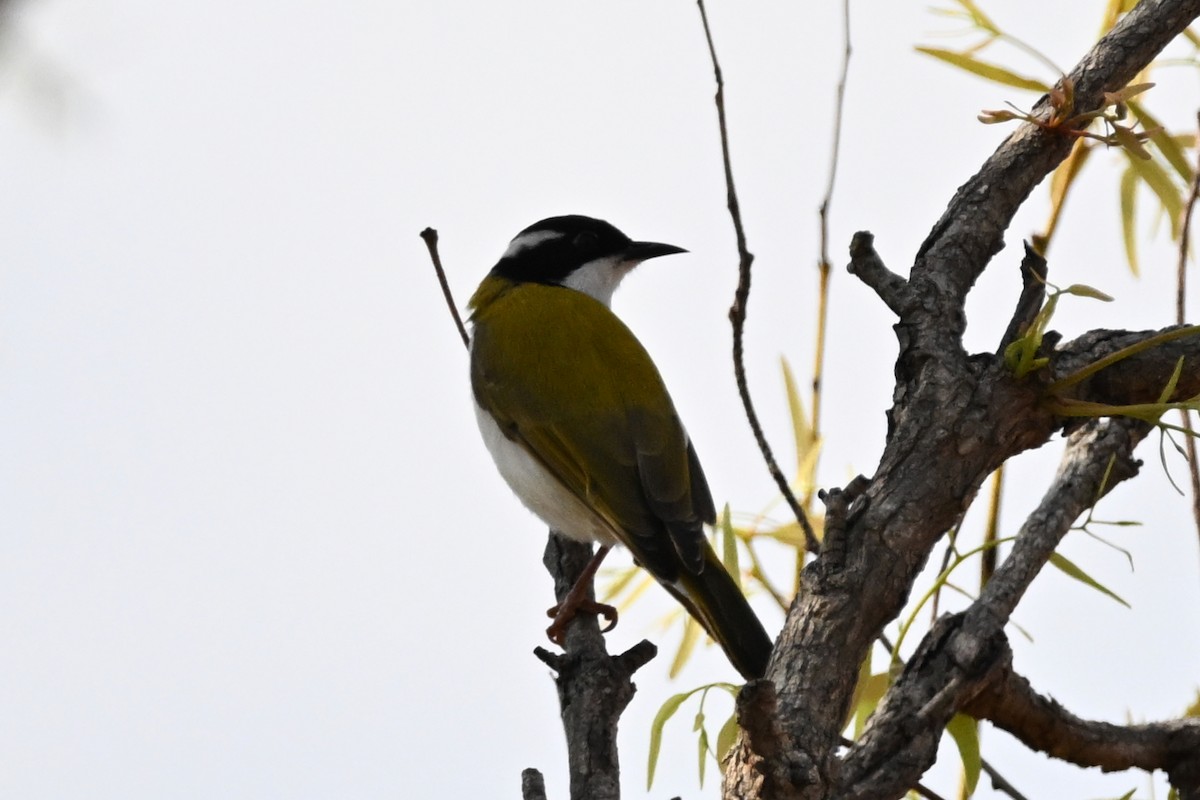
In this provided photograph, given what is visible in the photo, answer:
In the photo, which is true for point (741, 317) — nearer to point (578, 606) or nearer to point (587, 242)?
point (578, 606)

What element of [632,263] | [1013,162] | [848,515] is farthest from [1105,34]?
[632,263]

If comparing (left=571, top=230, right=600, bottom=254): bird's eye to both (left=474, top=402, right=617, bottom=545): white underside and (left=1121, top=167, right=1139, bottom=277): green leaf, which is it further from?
(left=1121, top=167, right=1139, bottom=277): green leaf

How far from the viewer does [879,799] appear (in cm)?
253

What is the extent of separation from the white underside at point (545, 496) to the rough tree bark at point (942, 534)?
164 centimetres

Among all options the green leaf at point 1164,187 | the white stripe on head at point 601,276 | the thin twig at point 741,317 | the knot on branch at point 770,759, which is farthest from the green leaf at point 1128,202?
the white stripe on head at point 601,276

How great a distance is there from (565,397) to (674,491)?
27.8 inches

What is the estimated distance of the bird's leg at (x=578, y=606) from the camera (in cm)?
451

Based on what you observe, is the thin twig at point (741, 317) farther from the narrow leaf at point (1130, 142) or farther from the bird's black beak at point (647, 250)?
the bird's black beak at point (647, 250)

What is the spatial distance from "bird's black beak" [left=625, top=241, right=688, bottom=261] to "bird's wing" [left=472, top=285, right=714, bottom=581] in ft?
1.97

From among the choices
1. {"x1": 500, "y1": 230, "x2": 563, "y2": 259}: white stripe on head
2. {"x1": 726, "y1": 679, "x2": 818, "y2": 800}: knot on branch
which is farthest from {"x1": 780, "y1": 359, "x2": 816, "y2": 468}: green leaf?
{"x1": 500, "y1": 230, "x2": 563, "y2": 259}: white stripe on head

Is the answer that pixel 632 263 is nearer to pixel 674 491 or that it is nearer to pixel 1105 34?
pixel 674 491

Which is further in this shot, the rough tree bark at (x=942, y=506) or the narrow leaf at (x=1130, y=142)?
the narrow leaf at (x=1130, y=142)

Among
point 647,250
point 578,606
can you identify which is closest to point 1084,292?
point 578,606

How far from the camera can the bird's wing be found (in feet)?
15.7
